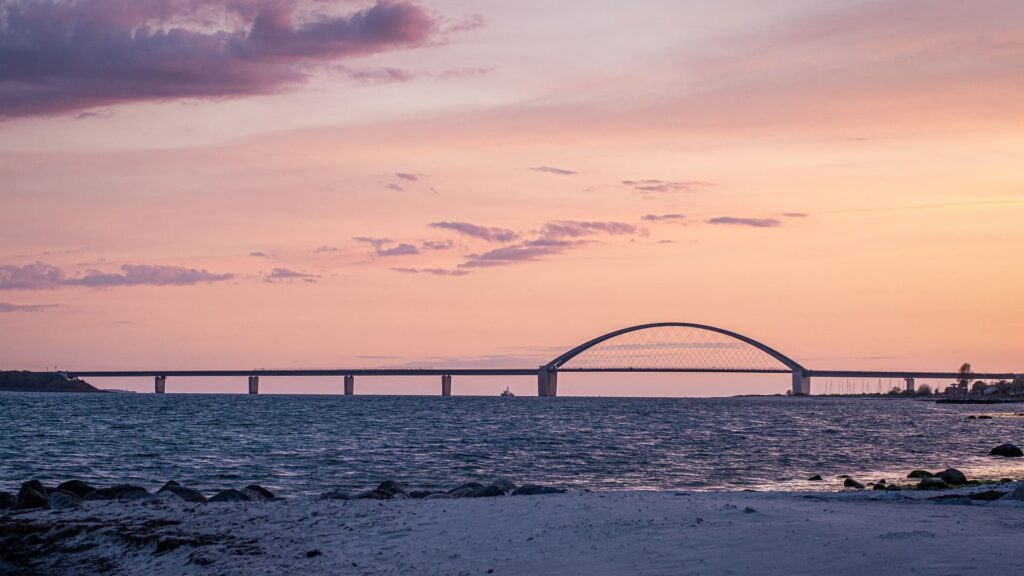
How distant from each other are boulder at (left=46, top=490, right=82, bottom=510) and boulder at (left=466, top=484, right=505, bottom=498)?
337 inches

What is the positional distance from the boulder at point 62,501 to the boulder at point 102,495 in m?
1.78

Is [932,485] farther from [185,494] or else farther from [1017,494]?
[185,494]

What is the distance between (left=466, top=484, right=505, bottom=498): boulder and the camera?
79.4 ft

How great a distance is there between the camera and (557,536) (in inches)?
645

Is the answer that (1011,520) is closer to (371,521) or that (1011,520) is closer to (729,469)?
(371,521)

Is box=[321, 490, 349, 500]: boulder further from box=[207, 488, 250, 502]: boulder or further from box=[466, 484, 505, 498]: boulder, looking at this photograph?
box=[466, 484, 505, 498]: boulder

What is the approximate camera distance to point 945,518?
57.8ft

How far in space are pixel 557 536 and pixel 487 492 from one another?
8041 mm

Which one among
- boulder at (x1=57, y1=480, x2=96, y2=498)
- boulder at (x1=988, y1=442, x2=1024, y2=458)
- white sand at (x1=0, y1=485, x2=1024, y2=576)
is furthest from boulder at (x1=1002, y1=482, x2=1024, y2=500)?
boulder at (x1=988, y1=442, x2=1024, y2=458)

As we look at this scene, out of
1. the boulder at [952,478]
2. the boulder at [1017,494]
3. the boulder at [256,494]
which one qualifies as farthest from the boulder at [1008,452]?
the boulder at [256,494]

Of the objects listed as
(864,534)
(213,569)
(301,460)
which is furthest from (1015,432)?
(213,569)

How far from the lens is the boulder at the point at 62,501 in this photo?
22094mm

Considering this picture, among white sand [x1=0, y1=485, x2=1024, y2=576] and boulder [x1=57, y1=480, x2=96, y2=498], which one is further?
boulder [x1=57, y1=480, x2=96, y2=498]

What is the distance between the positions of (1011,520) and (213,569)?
13008 millimetres
